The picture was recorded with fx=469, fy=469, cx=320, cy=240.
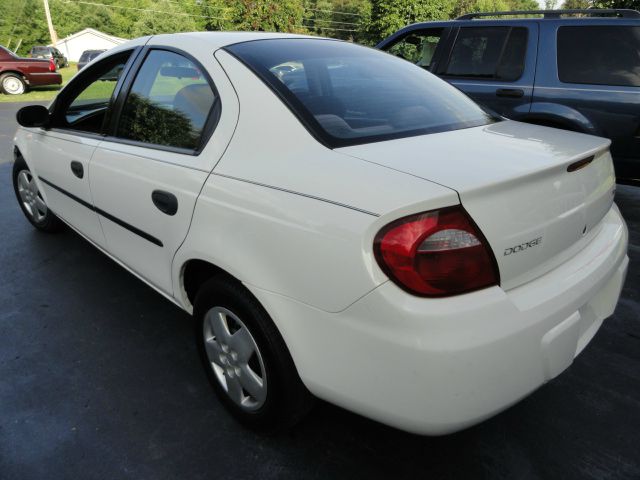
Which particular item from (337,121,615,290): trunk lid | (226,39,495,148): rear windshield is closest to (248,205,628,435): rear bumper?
(337,121,615,290): trunk lid

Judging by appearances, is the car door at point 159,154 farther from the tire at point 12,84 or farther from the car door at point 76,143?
the tire at point 12,84

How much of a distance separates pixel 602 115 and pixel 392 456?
3639 mm

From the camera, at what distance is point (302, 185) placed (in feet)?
4.93

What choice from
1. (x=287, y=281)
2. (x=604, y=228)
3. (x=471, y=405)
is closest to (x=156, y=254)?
(x=287, y=281)

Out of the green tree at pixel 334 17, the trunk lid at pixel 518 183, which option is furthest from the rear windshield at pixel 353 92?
the green tree at pixel 334 17

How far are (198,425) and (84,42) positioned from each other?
245 ft

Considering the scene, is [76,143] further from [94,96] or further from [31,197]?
[31,197]

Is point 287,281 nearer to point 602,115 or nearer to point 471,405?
point 471,405

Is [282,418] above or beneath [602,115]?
beneath

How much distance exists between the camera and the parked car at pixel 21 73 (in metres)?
14.7

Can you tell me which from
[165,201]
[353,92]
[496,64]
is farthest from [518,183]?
[496,64]

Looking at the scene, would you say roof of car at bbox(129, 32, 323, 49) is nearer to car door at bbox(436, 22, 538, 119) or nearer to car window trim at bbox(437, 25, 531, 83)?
car door at bbox(436, 22, 538, 119)

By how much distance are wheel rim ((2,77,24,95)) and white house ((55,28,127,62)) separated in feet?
177

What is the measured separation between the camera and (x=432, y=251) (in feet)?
4.36
